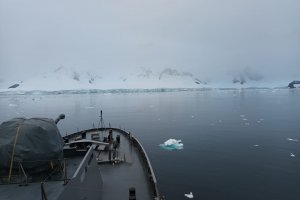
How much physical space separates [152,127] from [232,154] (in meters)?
23.3

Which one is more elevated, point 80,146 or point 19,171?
point 19,171

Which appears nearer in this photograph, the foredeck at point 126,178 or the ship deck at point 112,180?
the ship deck at point 112,180

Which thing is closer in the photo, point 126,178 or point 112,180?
point 112,180

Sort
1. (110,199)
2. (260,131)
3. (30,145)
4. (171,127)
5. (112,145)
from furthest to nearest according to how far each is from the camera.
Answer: (171,127) < (260,131) < (112,145) < (110,199) < (30,145)

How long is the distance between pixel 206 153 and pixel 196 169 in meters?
6.30

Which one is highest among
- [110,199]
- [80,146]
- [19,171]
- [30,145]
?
[30,145]

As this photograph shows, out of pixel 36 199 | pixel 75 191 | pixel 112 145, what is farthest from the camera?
pixel 112 145

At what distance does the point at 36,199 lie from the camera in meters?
7.97

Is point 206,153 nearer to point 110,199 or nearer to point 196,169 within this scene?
point 196,169

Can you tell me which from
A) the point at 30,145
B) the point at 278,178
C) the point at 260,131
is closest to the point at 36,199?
the point at 30,145

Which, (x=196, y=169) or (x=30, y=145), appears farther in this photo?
(x=196, y=169)

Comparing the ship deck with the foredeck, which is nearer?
the ship deck

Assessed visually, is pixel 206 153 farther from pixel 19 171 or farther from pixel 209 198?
pixel 19 171

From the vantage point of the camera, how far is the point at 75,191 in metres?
8.80
